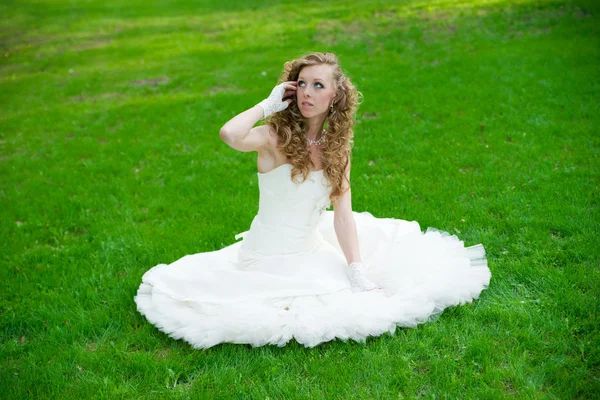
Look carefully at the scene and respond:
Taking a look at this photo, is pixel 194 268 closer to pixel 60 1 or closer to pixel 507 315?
pixel 507 315

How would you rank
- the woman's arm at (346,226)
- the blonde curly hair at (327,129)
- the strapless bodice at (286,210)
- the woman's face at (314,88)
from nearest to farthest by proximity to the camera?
1. the woman's face at (314,88)
2. the blonde curly hair at (327,129)
3. the strapless bodice at (286,210)
4. the woman's arm at (346,226)

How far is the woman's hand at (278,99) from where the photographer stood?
4598 mm

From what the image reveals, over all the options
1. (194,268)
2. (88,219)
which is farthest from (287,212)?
(88,219)

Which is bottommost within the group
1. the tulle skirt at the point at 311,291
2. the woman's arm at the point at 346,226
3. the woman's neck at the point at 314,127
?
the tulle skirt at the point at 311,291

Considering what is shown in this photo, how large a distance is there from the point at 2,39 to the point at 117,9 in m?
4.54

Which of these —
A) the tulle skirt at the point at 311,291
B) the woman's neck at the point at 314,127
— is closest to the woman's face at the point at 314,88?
the woman's neck at the point at 314,127

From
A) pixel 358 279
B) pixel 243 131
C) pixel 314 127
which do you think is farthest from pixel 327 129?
pixel 358 279

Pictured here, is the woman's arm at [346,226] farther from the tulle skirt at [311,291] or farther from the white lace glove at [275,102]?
the white lace glove at [275,102]

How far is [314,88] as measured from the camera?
15.6 feet

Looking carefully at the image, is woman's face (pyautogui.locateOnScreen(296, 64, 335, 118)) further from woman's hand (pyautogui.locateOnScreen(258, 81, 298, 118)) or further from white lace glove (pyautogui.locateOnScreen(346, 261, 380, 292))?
white lace glove (pyautogui.locateOnScreen(346, 261, 380, 292))

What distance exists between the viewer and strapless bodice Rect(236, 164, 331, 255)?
196 inches

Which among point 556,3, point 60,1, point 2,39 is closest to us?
point 556,3

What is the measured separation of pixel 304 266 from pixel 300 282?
0.83ft

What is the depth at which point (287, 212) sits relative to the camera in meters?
5.06
